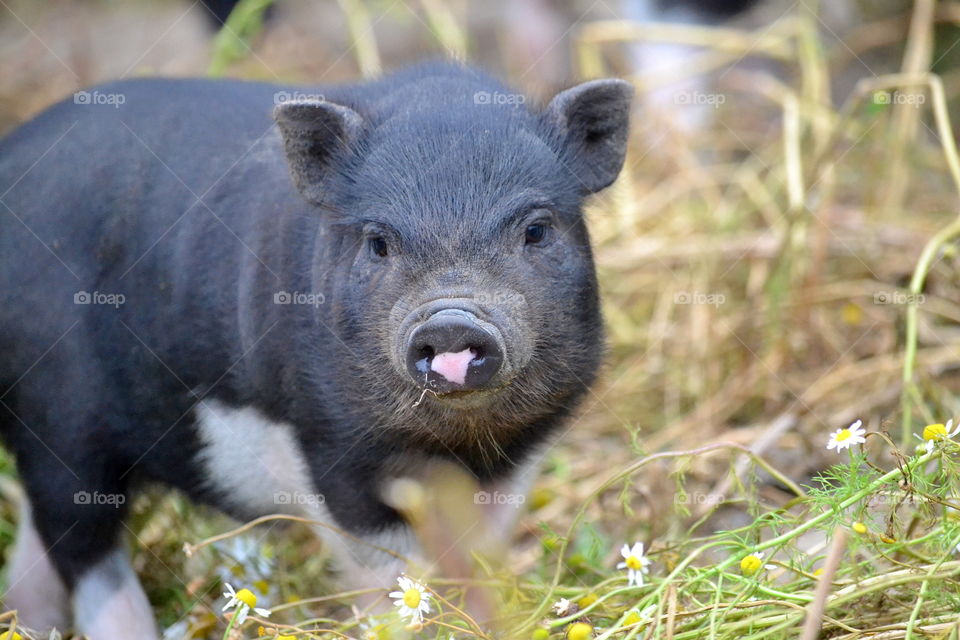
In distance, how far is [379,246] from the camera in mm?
3518

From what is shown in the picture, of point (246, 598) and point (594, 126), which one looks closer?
point (246, 598)

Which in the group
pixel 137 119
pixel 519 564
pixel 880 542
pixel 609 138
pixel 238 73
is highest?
pixel 238 73

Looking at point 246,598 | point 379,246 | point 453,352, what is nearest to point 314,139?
point 379,246

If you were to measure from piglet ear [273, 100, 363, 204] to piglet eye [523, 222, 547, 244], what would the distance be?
0.62 meters

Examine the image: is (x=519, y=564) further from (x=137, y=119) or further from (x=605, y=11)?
(x=605, y=11)

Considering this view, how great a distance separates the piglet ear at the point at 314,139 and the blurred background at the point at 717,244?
76 centimetres

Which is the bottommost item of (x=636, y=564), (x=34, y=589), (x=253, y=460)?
(x=34, y=589)

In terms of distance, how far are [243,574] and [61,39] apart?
23.8 feet

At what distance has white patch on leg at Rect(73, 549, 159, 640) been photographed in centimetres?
403

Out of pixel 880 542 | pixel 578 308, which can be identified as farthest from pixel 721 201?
pixel 880 542

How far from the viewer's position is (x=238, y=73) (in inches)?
298

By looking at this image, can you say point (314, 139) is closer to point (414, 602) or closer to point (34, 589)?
point (414, 602)

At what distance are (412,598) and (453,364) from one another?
58 centimetres

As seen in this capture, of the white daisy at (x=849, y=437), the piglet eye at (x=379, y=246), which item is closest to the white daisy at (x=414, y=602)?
the piglet eye at (x=379, y=246)
